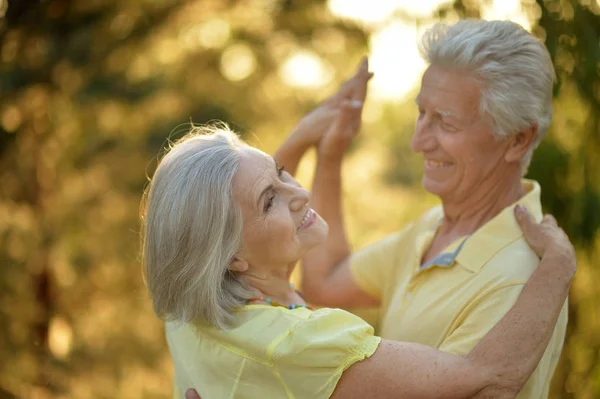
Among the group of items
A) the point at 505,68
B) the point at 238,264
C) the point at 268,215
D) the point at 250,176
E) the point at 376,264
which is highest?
the point at 505,68

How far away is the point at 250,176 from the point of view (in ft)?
6.49

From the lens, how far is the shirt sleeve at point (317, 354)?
1771 mm

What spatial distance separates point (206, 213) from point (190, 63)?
15.8 ft

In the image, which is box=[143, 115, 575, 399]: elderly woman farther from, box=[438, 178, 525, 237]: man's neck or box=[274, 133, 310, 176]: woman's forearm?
box=[274, 133, 310, 176]: woman's forearm

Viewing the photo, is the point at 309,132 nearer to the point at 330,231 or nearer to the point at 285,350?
the point at 330,231

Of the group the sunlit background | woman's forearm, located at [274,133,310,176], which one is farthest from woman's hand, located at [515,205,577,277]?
the sunlit background

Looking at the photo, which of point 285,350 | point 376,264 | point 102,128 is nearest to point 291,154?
point 376,264

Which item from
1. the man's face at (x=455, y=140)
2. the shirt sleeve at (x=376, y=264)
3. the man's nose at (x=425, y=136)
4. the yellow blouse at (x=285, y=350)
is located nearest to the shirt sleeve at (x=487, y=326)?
the yellow blouse at (x=285, y=350)

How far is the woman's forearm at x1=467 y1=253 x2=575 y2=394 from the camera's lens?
1.89 m

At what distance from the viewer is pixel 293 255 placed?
205 centimetres

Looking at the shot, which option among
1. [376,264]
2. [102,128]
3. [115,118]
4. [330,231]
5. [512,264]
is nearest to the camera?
[512,264]

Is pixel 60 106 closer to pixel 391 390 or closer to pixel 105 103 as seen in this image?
pixel 105 103

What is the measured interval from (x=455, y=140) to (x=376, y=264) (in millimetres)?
768

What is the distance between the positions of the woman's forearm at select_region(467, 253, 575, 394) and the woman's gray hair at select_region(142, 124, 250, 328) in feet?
2.07
